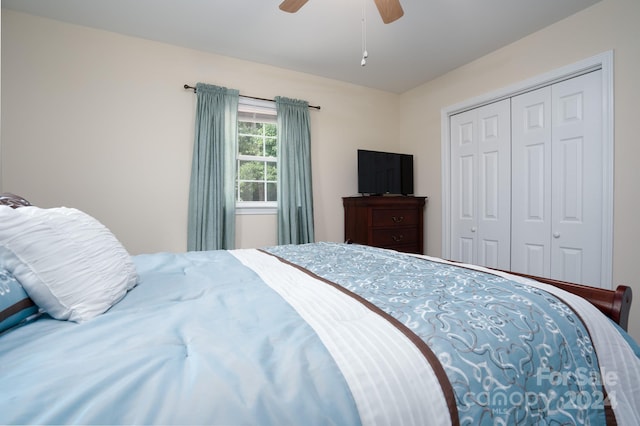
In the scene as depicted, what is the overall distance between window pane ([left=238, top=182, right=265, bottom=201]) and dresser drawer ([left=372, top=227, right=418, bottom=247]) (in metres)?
1.35

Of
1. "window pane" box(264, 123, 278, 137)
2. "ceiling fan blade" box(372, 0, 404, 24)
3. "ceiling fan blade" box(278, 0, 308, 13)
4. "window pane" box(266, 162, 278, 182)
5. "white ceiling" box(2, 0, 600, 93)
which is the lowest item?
"window pane" box(266, 162, 278, 182)

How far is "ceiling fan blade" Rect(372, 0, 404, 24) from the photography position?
1869 millimetres

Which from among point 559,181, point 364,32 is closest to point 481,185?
point 559,181

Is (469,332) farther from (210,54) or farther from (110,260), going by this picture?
(210,54)

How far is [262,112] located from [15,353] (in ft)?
10.2

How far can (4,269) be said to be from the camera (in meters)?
0.73

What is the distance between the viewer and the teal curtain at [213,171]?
294cm

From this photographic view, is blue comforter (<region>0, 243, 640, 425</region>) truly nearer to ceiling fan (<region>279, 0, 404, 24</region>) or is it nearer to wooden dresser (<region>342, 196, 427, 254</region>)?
ceiling fan (<region>279, 0, 404, 24</region>)

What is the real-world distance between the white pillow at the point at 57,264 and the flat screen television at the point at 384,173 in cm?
300

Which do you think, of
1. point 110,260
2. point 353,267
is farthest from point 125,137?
point 353,267

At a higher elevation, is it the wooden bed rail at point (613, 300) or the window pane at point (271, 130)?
the window pane at point (271, 130)

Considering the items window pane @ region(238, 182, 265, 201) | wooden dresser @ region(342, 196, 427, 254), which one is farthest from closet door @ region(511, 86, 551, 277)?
window pane @ region(238, 182, 265, 201)

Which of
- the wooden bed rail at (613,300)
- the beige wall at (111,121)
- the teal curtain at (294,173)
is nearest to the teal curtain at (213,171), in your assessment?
the beige wall at (111,121)

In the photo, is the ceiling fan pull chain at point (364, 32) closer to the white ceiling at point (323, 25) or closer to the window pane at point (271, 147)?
the white ceiling at point (323, 25)
